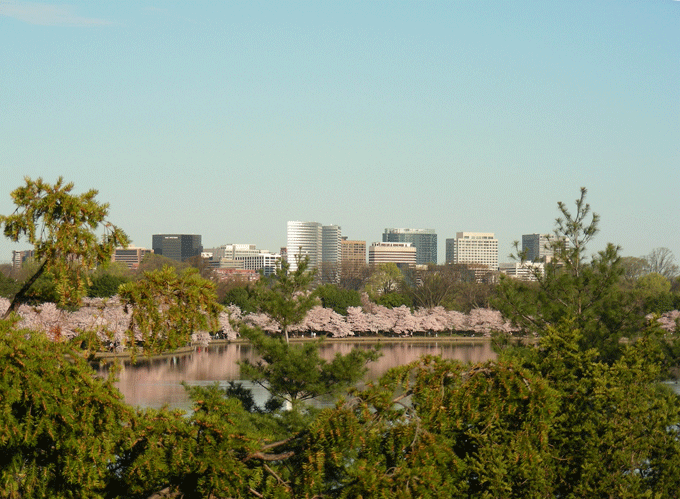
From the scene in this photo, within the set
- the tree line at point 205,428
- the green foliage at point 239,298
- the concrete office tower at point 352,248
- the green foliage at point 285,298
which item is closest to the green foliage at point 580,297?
the green foliage at point 285,298

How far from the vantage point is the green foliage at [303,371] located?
18.5 meters

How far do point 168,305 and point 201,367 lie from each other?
111ft

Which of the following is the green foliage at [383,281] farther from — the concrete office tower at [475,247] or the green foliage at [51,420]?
the concrete office tower at [475,247]

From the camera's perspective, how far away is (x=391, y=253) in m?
176

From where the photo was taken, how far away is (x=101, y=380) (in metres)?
3.90

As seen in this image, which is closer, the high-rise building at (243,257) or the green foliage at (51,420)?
the green foliage at (51,420)

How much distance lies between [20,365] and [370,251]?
17193 centimetres

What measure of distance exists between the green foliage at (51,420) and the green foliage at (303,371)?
14.6 meters

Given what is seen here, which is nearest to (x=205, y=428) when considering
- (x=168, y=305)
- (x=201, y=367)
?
(x=168, y=305)

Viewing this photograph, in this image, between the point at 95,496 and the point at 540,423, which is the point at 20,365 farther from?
the point at 540,423

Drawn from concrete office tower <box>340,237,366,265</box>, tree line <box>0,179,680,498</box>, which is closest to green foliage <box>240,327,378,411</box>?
tree line <box>0,179,680,498</box>

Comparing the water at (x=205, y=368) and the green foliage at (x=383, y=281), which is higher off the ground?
the green foliage at (x=383, y=281)

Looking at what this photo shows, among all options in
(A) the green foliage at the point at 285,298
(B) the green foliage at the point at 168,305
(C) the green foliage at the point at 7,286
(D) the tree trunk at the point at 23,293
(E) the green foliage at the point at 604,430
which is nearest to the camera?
(D) the tree trunk at the point at 23,293

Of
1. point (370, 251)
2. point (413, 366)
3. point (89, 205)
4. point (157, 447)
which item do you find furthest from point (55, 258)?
point (370, 251)
